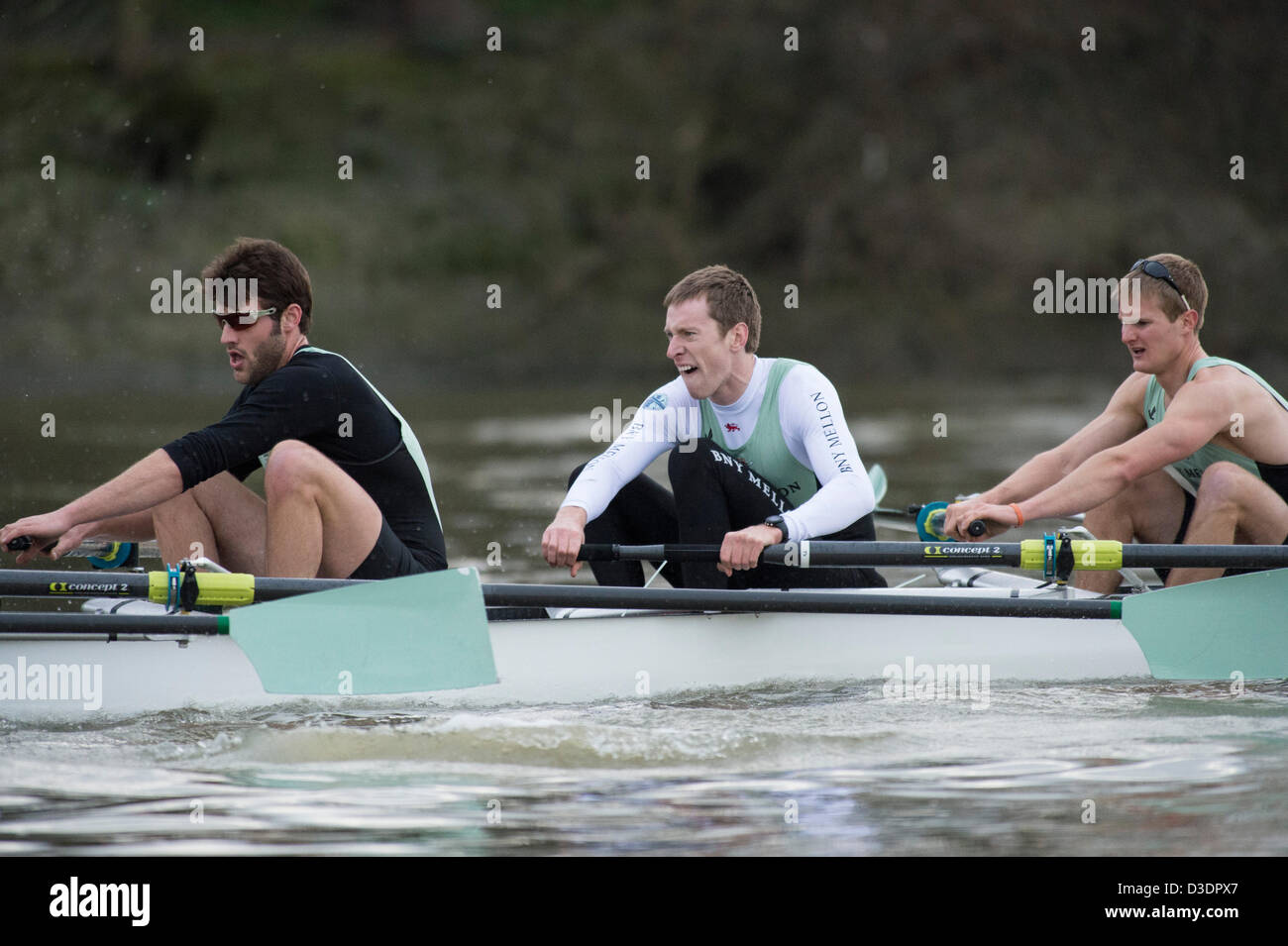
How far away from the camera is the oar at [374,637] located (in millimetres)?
4148

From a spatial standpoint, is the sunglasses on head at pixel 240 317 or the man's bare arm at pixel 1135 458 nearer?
the sunglasses on head at pixel 240 317

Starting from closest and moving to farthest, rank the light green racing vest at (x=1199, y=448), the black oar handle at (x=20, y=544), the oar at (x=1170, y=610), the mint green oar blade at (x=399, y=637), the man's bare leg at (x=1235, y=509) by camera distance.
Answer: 1. the black oar handle at (x=20, y=544)
2. the mint green oar blade at (x=399, y=637)
3. the oar at (x=1170, y=610)
4. the man's bare leg at (x=1235, y=509)
5. the light green racing vest at (x=1199, y=448)

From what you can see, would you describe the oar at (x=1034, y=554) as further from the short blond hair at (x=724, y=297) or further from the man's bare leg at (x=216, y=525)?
the man's bare leg at (x=216, y=525)

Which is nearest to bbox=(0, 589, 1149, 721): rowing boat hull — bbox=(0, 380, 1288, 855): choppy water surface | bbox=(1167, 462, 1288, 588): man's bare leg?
bbox=(0, 380, 1288, 855): choppy water surface

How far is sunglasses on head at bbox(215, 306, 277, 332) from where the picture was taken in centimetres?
443

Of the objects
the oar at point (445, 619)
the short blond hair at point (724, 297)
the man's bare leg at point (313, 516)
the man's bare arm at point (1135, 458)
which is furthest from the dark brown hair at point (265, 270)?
the man's bare arm at point (1135, 458)

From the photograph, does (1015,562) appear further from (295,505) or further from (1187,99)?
(1187,99)

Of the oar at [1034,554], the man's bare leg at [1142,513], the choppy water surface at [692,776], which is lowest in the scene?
the choppy water surface at [692,776]

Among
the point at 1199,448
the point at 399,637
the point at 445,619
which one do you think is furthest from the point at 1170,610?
the point at 399,637

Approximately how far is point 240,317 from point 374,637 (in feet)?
3.28

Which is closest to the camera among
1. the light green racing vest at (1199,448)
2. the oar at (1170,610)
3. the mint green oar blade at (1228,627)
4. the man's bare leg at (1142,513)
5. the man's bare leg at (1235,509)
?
the oar at (1170,610)

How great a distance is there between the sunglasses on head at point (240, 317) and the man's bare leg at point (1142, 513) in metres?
2.74

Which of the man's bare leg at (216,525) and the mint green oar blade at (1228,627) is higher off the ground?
the man's bare leg at (216,525)

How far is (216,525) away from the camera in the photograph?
452cm
